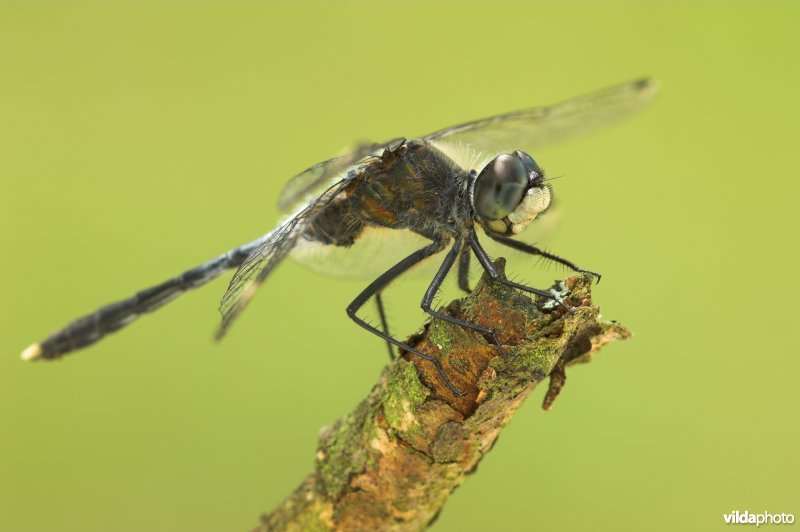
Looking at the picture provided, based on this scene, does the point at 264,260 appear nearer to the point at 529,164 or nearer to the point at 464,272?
the point at 464,272

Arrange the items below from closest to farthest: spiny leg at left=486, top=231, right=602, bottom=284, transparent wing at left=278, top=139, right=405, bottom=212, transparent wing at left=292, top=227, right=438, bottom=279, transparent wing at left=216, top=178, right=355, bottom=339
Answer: transparent wing at left=216, top=178, right=355, bottom=339 → spiny leg at left=486, top=231, right=602, bottom=284 → transparent wing at left=278, top=139, right=405, bottom=212 → transparent wing at left=292, top=227, right=438, bottom=279

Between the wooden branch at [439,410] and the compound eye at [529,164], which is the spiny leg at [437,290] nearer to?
the wooden branch at [439,410]

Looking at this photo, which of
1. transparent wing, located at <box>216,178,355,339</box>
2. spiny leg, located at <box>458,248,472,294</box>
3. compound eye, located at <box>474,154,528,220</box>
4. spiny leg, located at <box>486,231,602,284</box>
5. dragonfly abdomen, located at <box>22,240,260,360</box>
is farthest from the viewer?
dragonfly abdomen, located at <box>22,240,260,360</box>

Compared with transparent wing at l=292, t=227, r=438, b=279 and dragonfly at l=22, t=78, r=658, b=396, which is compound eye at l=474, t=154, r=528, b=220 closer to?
dragonfly at l=22, t=78, r=658, b=396

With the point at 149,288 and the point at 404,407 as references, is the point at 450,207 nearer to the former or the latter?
the point at 404,407

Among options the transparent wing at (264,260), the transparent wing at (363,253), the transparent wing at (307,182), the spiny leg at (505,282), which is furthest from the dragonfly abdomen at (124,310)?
the spiny leg at (505,282)

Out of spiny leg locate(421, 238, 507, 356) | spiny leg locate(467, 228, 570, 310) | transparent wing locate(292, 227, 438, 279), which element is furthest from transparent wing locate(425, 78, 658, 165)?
spiny leg locate(467, 228, 570, 310)

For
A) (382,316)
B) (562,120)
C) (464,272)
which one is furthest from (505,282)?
(562,120)
